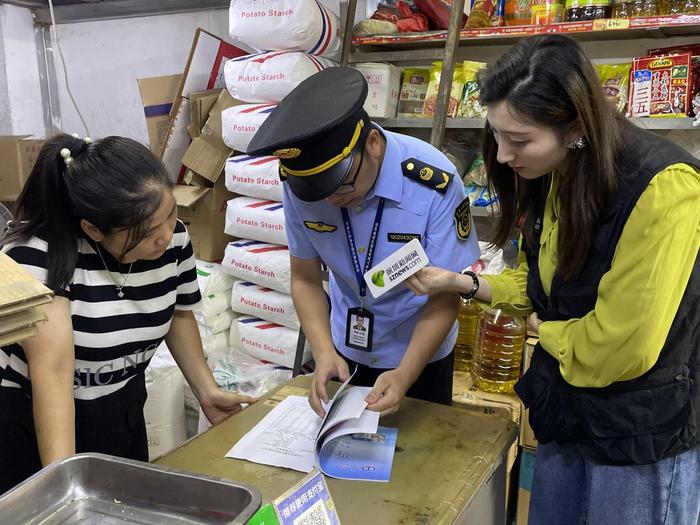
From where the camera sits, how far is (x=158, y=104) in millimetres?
2750

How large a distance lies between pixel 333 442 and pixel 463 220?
22.5 inches

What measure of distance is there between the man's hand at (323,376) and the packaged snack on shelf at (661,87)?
1470 millimetres

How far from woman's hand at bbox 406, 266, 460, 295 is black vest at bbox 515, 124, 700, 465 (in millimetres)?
208

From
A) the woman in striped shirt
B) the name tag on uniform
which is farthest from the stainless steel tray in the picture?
the name tag on uniform

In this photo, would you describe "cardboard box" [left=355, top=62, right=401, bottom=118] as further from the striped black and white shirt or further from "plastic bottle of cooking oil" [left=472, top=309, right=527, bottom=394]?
the striped black and white shirt

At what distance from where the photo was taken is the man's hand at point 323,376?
1212mm

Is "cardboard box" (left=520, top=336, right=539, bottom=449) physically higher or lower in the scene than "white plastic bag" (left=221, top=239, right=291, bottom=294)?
lower

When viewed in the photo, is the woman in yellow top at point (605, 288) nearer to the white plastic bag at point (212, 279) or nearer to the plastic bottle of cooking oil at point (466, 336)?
the plastic bottle of cooking oil at point (466, 336)

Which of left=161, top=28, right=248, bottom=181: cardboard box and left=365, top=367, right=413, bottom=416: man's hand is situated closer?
left=365, top=367, right=413, bottom=416: man's hand

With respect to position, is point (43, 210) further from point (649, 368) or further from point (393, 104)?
point (393, 104)

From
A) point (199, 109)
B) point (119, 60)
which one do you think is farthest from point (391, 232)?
point (119, 60)

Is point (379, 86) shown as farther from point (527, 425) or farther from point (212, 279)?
point (527, 425)

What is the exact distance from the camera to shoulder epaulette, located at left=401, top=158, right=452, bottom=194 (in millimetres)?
1304

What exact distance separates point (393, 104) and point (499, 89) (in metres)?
1.62
